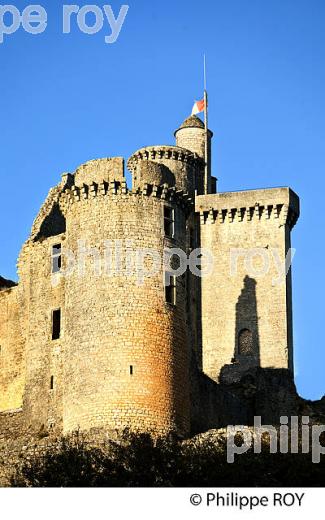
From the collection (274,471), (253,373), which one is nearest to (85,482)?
(274,471)

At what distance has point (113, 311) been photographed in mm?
56375

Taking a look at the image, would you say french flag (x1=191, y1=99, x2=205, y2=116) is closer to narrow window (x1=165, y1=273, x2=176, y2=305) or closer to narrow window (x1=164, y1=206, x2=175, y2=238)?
narrow window (x1=164, y1=206, x2=175, y2=238)

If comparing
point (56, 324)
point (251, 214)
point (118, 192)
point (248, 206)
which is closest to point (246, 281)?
point (251, 214)

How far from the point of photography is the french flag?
3068 inches

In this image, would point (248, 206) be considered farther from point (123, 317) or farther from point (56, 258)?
point (123, 317)

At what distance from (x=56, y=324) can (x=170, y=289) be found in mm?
4957

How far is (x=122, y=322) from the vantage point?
56188 mm

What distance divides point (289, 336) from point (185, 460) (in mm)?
16938

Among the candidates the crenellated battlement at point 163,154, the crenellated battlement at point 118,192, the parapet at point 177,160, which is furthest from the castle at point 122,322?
the crenellated battlement at point 163,154

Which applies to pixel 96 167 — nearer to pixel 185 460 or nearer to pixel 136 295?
pixel 136 295

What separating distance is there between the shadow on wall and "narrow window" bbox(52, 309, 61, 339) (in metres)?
9.98

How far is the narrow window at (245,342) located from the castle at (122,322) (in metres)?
0.04

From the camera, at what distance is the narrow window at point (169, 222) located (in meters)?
58.2
